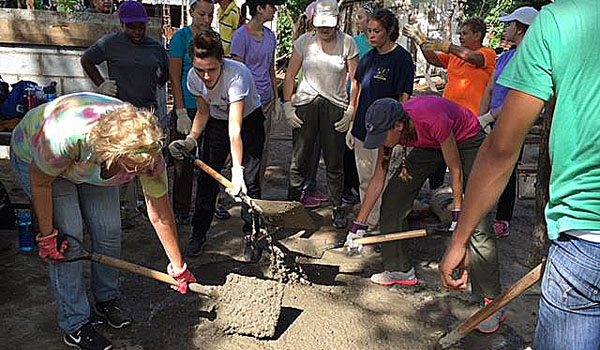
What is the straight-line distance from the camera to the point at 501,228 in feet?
15.0

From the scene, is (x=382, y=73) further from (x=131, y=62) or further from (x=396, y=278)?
(x=131, y=62)

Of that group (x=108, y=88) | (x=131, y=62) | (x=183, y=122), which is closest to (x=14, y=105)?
(x=108, y=88)

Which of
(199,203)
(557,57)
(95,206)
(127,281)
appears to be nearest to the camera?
(557,57)

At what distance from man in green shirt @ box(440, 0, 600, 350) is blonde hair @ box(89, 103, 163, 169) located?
1.28 m

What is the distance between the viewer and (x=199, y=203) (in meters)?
3.94

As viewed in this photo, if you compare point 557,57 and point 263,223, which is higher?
point 557,57

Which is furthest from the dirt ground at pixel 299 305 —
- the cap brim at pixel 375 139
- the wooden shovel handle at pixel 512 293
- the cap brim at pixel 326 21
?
the cap brim at pixel 326 21

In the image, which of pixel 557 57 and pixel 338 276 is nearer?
pixel 557 57

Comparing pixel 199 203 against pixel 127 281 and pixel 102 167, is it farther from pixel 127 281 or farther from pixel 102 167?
pixel 102 167

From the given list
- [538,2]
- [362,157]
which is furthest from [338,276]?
[538,2]

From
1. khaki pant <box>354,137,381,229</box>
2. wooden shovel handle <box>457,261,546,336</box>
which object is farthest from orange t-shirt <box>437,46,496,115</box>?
wooden shovel handle <box>457,261,546,336</box>

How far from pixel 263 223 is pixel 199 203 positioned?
0.57m

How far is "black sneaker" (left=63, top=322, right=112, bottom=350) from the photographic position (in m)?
→ 2.75

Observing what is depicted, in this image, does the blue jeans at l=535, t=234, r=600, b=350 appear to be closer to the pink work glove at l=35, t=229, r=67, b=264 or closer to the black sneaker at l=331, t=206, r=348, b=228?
the pink work glove at l=35, t=229, r=67, b=264
